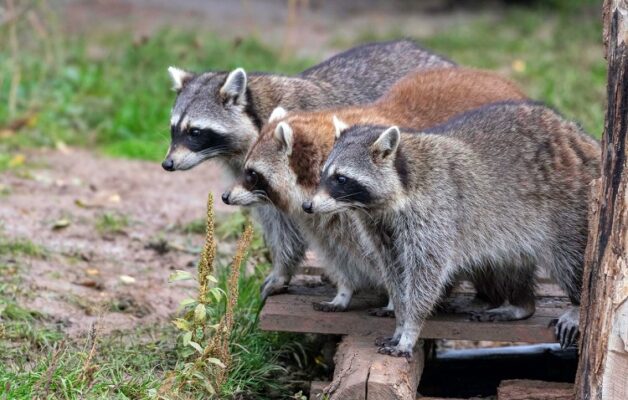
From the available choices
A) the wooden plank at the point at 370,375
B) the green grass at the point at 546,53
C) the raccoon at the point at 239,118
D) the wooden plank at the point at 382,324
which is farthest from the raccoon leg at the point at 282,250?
the green grass at the point at 546,53

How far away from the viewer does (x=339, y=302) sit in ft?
17.6

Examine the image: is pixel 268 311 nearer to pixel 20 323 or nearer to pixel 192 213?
pixel 20 323

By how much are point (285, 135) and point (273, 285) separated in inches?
35.8

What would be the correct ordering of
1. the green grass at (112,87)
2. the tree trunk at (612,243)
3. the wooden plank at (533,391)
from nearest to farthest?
the tree trunk at (612,243), the wooden plank at (533,391), the green grass at (112,87)

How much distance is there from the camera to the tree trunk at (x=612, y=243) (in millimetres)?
4055

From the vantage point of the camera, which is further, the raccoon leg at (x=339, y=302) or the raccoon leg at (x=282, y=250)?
the raccoon leg at (x=282, y=250)

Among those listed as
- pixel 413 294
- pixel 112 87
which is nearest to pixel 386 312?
pixel 413 294

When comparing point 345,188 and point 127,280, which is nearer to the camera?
point 345,188

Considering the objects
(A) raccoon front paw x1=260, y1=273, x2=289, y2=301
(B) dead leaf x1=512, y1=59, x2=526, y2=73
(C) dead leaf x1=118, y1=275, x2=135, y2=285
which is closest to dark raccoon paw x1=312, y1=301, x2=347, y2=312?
(A) raccoon front paw x1=260, y1=273, x2=289, y2=301

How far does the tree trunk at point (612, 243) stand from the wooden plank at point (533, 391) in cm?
40

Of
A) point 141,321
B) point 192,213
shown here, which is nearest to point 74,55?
point 192,213

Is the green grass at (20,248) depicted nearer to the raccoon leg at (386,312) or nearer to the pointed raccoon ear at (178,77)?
the pointed raccoon ear at (178,77)

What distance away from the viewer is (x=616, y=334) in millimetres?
4109

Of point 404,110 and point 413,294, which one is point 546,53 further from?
point 413,294
